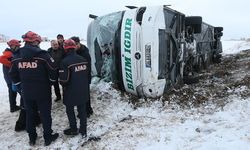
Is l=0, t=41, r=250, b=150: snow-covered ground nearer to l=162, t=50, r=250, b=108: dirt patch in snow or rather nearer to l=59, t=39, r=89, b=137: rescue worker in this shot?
l=162, t=50, r=250, b=108: dirt patch in snow

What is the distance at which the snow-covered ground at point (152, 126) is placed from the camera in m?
5.23

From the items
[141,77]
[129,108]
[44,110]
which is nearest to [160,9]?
[141,77]

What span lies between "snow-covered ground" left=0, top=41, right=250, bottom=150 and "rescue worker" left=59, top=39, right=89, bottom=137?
0.57 metres

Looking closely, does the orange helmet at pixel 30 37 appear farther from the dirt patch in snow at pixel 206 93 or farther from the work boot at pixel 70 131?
the dirt patch in snow at pixel 206 93

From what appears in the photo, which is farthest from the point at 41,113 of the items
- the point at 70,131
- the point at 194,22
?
the point at 194,22

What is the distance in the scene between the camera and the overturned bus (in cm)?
724

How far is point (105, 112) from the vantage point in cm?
711

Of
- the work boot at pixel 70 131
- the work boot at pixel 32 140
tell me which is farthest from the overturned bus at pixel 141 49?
the work boot at pixel 32 140

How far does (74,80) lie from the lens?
18.7 ft

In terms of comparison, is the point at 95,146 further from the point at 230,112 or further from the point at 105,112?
the point at 230,112

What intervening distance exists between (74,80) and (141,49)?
6.73 feet

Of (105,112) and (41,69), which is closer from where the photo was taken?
(41,69)

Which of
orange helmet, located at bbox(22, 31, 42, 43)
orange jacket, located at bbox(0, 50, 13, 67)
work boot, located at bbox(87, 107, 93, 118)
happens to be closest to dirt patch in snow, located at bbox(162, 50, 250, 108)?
work boot, located at bbox(87, 107, 93, 118)

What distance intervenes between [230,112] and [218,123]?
0.47 metres
